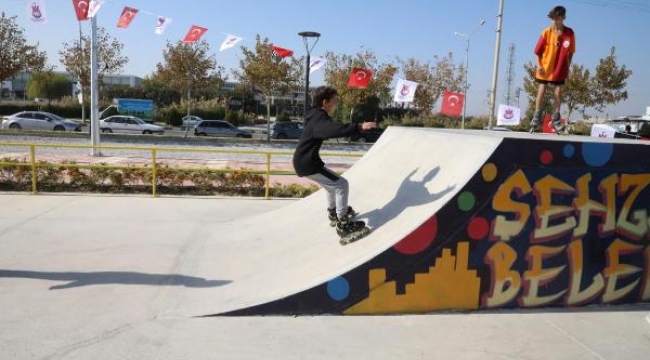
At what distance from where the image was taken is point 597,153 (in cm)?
455

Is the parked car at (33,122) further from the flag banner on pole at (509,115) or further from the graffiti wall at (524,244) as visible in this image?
the graffiti wall at (524,244)

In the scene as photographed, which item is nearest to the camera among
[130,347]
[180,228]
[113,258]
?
[130,347]

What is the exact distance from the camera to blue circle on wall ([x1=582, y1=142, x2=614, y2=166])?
452 cm

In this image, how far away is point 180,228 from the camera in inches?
300

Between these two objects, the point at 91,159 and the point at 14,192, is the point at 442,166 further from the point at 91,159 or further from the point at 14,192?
the point at 91,159

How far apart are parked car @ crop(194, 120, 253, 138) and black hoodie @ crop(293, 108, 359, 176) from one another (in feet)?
92.8

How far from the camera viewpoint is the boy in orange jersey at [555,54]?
250 inches

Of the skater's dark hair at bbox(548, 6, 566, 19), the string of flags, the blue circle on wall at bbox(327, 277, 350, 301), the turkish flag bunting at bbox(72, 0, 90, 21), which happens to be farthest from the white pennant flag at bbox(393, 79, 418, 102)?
the blue circle on wall at bbox(327, 277, 350, 301)

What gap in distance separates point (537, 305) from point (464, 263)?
0.90 meters

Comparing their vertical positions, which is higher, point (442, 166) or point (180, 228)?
point (442, 166)

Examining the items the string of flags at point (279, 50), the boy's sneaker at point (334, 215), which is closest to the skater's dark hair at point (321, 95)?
the boy's sneaker at point (334, 215)

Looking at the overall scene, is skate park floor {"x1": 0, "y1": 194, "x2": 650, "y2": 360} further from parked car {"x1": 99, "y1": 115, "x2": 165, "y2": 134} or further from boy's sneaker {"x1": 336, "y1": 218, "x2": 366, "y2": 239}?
parked car {"x1": 99, "y1": 115, "x2": 165, "y2": 134}

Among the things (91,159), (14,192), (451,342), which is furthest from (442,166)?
(91,159)

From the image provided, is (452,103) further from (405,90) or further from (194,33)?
(194,33)
